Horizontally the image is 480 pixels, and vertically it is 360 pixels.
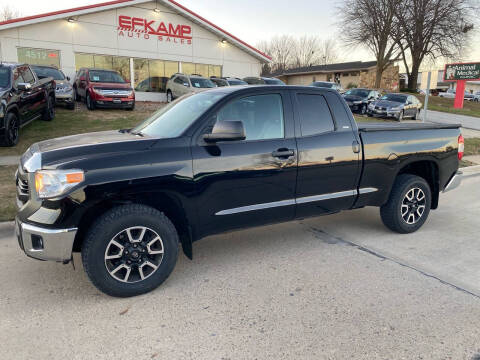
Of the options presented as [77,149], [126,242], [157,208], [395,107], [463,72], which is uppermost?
[463,72]

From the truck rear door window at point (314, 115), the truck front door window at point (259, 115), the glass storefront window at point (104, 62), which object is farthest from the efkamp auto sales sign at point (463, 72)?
the truck front door window at point (259, 115)

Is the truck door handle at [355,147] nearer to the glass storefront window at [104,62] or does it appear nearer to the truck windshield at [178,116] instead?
the truck windshield at [178,116]

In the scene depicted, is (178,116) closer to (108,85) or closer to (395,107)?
(108,85)

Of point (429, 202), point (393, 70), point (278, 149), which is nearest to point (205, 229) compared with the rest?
point (278, 149)

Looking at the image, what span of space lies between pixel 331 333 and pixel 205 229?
146cm

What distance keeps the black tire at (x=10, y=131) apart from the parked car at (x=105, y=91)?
5.99m

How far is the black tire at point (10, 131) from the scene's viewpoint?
28.8 feet

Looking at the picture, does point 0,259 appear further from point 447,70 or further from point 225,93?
point 447,70

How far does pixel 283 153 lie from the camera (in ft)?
12.8

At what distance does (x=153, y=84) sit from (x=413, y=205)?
21.6 m

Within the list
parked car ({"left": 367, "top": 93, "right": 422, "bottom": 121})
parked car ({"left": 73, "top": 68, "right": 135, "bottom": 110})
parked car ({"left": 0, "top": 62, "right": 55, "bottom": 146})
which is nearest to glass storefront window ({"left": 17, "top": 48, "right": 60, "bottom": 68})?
parked car ({"left": 73, "top": 68, "right": 135, "bottom": 110})

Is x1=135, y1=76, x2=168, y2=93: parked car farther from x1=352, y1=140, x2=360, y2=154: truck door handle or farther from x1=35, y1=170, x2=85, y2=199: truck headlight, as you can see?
x1=35, y1=170, x2=85, y2=199: truck headlight

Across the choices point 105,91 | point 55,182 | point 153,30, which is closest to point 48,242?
point 55,182

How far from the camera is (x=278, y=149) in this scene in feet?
12.8
